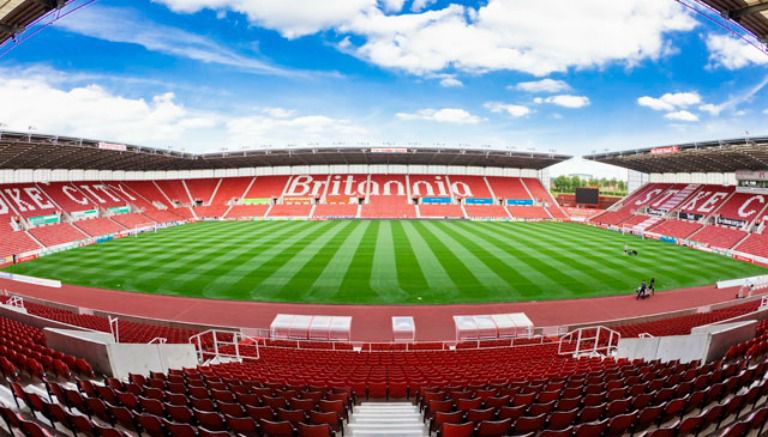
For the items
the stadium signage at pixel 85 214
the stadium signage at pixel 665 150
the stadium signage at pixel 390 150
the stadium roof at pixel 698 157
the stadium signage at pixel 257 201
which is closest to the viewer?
the stadium roof at pixel 698 157

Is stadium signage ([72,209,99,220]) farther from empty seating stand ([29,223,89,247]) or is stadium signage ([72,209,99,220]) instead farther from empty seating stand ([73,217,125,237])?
empty seating stand ([29,223,89,247])

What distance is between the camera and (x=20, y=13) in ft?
34.4

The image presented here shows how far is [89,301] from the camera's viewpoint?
793 inches

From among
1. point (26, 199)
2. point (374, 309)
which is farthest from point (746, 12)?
point (26, 199)

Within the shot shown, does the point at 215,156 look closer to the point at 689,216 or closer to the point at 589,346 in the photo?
the point at 589,346

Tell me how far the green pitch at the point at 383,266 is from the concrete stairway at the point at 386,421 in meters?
13.1

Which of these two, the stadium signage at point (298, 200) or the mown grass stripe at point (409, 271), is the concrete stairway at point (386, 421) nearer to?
the mown grass stripe at point (409, 271)

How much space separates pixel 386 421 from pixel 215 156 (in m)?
59.3

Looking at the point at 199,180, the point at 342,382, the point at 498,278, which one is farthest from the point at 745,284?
the point at 199,180

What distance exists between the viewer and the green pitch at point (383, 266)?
71.4ft

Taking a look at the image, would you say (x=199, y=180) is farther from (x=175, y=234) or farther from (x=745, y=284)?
(x=745, y=284)

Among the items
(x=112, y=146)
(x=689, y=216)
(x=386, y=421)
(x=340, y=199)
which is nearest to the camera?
(x=386, y=421)

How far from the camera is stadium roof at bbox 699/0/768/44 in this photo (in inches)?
376

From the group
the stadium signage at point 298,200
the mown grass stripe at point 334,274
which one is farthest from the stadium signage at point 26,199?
the mown grass stripe at point 334,274
